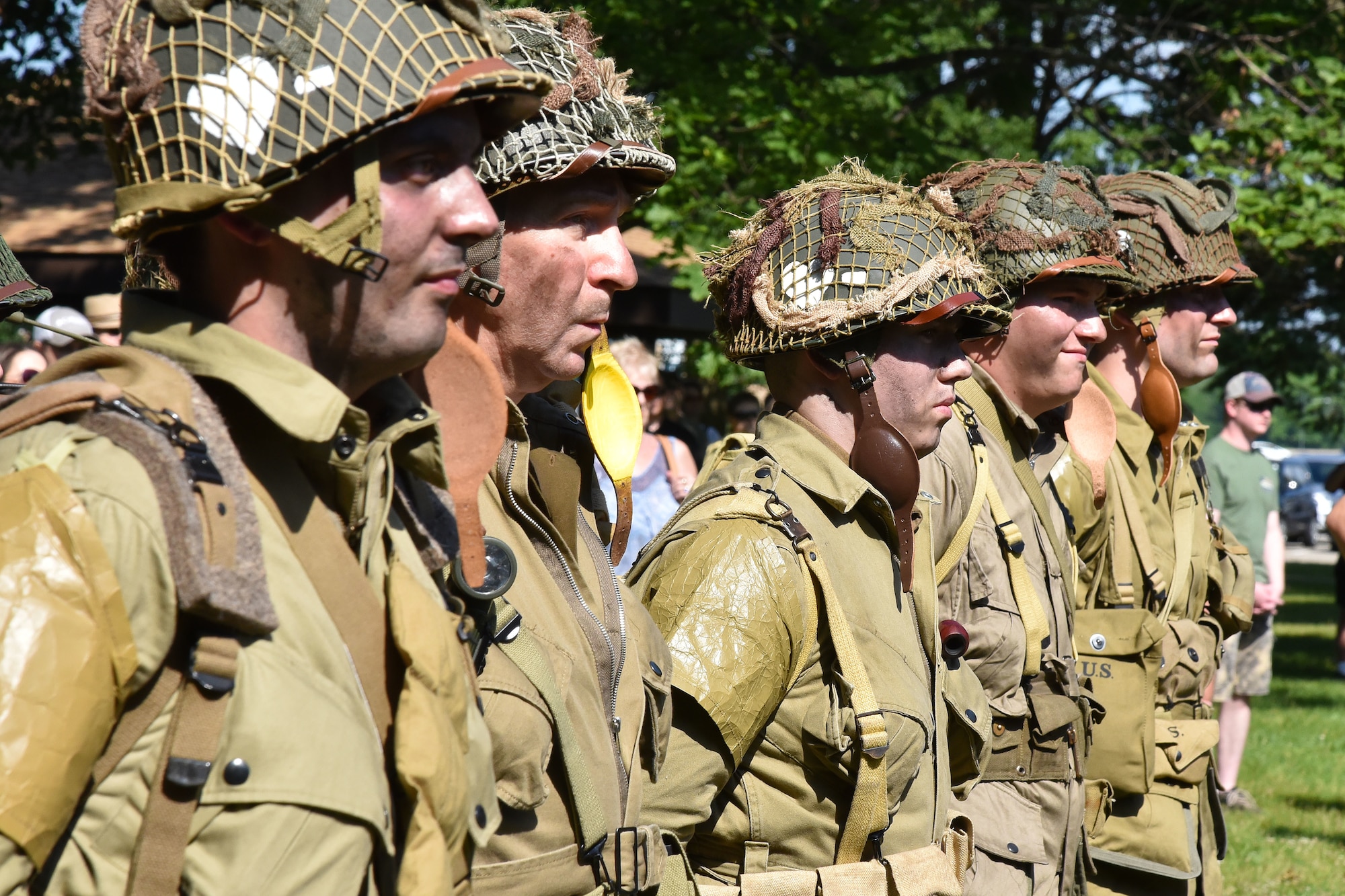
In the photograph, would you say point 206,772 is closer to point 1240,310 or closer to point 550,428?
point 550,428

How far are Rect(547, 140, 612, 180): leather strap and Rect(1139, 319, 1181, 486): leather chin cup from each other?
154 inches

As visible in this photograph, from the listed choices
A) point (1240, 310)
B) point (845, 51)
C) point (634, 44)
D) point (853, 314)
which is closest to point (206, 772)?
point (853, 314)

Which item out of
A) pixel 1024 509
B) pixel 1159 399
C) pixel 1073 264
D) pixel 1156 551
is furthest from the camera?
pixel 1159 399

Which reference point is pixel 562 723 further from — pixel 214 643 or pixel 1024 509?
pixel 1024 509

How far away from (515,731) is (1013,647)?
247 cm

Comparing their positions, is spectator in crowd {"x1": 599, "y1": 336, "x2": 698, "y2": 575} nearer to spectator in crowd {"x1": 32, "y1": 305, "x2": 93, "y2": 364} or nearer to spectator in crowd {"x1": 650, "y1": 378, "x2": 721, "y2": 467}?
spectator in crowd {"x1": 650, "y1": 378, "x2": 721, "y2": 467}

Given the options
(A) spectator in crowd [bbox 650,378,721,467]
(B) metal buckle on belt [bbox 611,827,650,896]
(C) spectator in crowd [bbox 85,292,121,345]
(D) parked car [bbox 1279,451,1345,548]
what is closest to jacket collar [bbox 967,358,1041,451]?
(B) metal buckle on belt [bbox 611,827,650,896]

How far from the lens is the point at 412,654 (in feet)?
5.73

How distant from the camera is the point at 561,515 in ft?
8.52

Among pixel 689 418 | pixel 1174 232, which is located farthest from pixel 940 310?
pixel 689 418

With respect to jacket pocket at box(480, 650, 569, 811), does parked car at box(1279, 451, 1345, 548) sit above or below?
below

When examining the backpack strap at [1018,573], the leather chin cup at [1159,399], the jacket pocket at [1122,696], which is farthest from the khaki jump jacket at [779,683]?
Result: the leather chin cup at [1159,399]

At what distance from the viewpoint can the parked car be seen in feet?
111

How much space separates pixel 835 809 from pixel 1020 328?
241 centimetres
